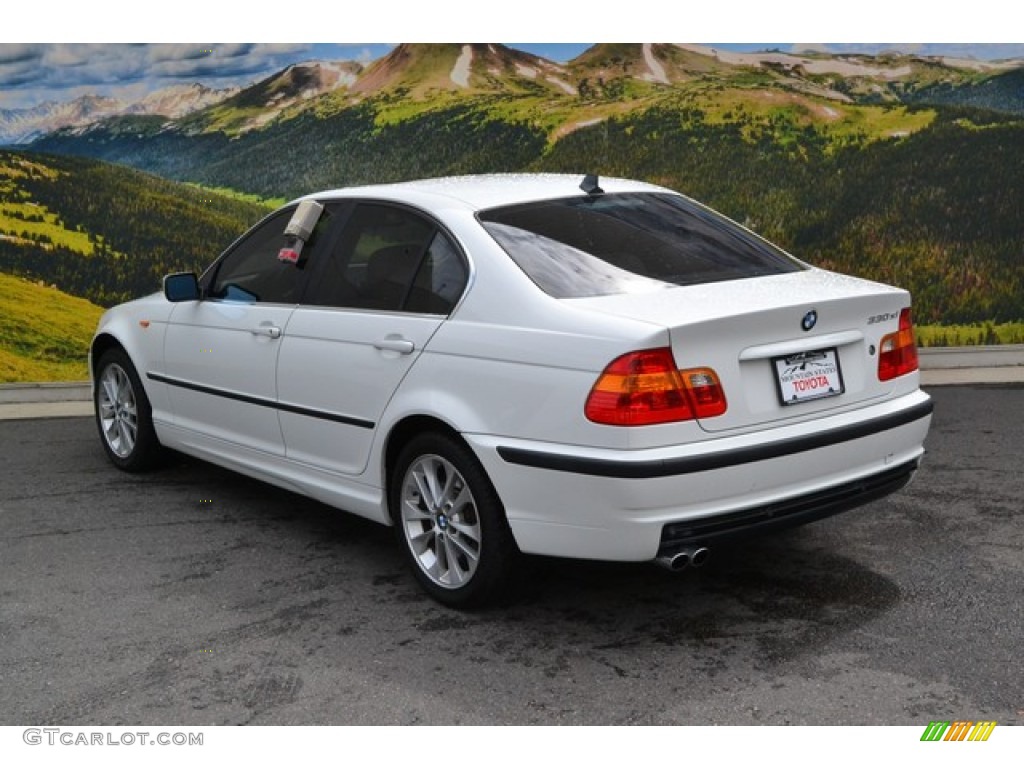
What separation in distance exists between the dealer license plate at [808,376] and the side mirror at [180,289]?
3066 mm

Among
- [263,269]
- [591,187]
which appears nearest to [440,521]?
[591,187]

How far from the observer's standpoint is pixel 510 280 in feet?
14.8

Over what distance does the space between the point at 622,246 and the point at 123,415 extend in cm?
336

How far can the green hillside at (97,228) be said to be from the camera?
10.3m

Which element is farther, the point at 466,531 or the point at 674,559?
the point at 466,531

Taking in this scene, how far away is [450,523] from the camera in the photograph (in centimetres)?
464

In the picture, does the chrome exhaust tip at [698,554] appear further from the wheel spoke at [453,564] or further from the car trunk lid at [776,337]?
the wheel spoke at [453,564]

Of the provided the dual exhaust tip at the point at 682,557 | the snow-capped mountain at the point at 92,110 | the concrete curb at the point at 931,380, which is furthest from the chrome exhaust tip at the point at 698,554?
the snow-capped mountain at the point at 92,110

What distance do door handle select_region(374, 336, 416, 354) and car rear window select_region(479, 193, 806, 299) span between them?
1.64ft

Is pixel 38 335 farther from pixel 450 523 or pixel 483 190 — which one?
pixel 450 523

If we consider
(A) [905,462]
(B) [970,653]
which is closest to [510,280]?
(A) [905,462]

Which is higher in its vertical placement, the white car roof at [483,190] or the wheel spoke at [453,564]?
the white car roof at [483,190]

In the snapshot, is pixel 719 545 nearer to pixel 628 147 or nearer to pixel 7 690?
pixel 7 690
